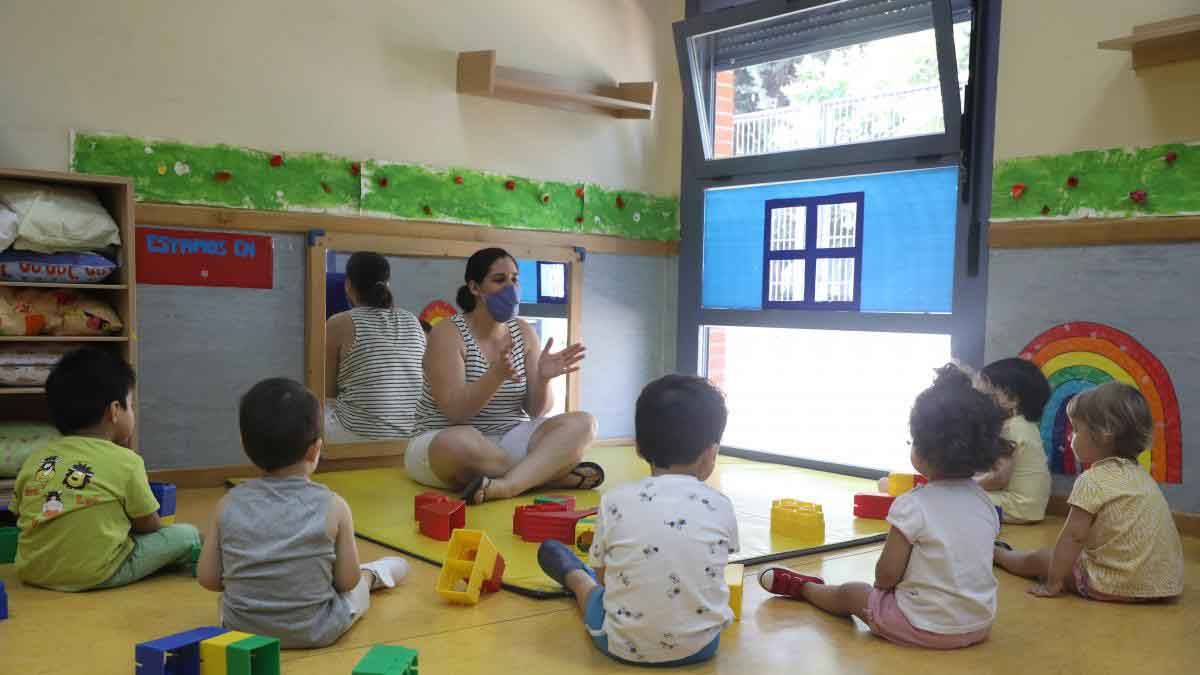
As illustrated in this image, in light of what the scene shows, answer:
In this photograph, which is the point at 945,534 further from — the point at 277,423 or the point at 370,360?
the point at 370,360

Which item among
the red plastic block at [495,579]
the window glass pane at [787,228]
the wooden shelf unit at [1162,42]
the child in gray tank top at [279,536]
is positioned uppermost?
the wooden shelf unit at [1162,42]

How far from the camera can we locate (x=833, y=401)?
15.0 ft

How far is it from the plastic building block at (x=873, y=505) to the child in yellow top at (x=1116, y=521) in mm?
818

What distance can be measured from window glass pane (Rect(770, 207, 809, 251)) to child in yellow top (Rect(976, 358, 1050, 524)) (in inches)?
50.0

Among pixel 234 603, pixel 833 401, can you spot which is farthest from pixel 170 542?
pixel 833 401

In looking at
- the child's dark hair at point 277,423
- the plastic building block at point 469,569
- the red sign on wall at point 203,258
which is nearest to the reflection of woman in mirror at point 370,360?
the red sign on wall at point 203,258

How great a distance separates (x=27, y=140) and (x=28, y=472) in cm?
157

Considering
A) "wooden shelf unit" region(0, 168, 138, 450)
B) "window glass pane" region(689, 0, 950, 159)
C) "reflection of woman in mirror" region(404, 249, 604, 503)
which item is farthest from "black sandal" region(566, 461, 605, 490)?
"window glass pane" region(689, 0, 950, 159)

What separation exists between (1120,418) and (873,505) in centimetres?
102

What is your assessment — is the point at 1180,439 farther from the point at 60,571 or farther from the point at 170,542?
the point at 60,571

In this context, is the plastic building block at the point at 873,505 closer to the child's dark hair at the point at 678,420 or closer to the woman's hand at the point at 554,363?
the woman's hand at the point at 554,363

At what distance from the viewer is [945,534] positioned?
2070 millimetres

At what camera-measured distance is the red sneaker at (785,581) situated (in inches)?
A: 97.0

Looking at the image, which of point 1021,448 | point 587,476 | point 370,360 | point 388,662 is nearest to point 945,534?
point 388,662
